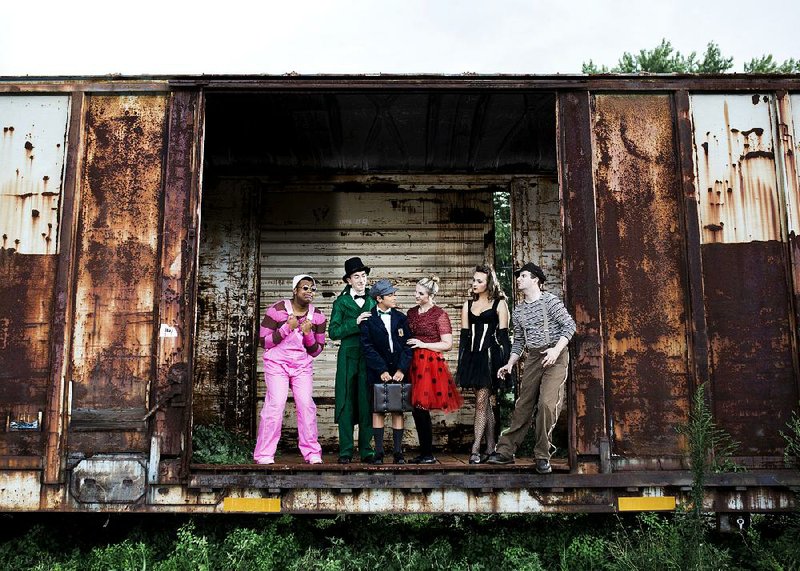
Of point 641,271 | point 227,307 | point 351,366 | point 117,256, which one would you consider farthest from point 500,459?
point 227,307

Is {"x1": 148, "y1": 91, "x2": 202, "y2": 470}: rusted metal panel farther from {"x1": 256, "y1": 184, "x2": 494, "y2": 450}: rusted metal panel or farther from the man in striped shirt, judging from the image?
{"x1": 256, "y1": 184, "x2": 494, "y2": 450}: rusted metal panel

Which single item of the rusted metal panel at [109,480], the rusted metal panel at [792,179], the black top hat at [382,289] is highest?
the rusted metal panel at [792,179]

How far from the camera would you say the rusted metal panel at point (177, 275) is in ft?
16.8

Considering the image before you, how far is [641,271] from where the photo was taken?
5.34m

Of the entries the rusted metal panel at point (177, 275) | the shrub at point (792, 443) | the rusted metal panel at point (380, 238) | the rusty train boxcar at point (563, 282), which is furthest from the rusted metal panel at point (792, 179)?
the rusted metal panel at point (177, 275)

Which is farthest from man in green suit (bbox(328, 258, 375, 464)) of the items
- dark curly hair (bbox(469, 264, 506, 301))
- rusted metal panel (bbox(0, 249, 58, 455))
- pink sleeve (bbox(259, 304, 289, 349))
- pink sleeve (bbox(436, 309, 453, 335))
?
rusted metal panel (bbox(0, 249, 58, 455))

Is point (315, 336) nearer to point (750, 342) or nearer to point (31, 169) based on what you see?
point (31, 169)

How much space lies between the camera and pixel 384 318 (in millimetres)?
5906

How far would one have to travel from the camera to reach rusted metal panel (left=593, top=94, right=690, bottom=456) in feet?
17.0

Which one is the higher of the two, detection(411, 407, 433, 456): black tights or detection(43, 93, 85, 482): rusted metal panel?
detection(43, 93, 85, 482): rusted metal panel

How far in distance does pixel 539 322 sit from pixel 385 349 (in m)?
1.36

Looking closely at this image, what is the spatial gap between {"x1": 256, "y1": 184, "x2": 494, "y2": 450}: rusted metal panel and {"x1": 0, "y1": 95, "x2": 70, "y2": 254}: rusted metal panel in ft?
10.7

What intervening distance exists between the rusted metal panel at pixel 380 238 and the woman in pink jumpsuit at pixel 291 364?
7.99 ft

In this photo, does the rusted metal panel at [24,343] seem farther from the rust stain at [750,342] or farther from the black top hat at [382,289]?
the rust stain at [750,342]
